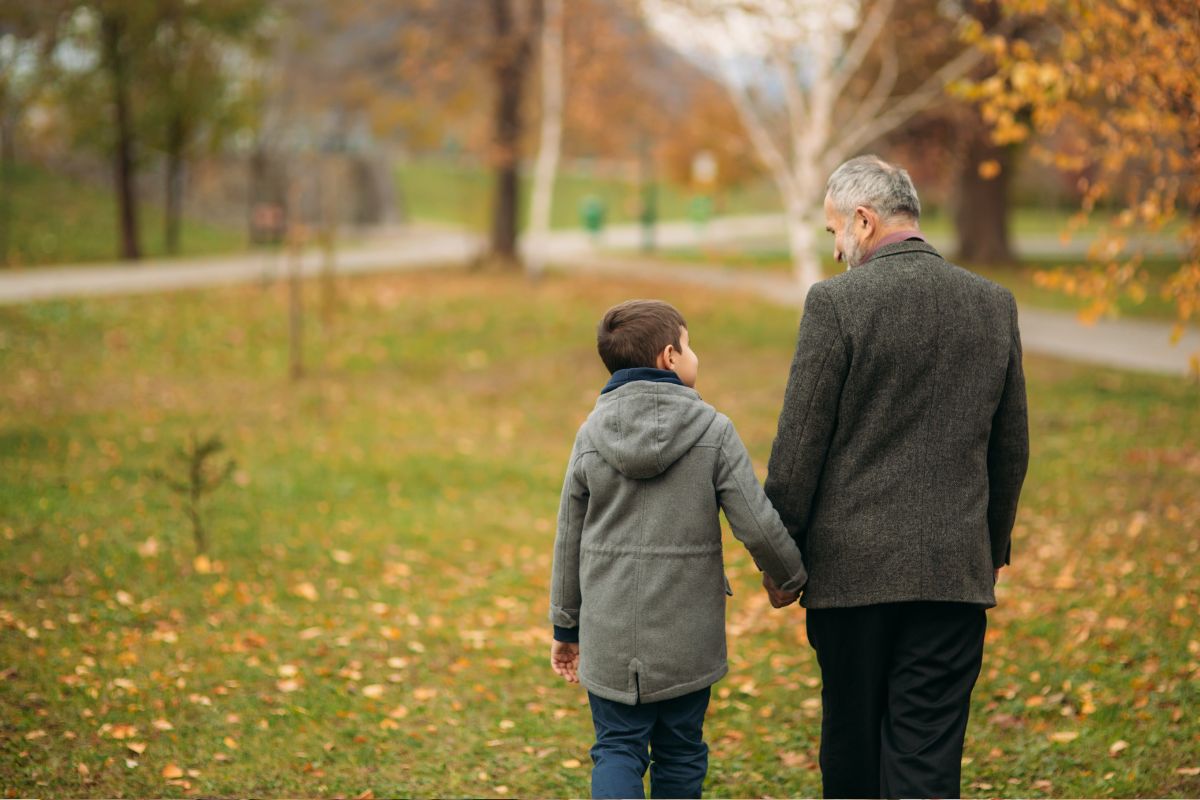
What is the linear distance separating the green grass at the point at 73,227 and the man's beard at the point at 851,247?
779 inches

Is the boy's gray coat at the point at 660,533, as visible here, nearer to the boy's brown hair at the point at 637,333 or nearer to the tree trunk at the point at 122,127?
the boy's brown hair at the point at 637,333

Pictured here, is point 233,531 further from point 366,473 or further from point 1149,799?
point 1149,799

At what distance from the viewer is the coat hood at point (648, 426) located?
122 inches

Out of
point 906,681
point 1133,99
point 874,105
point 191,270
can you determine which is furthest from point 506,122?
point 906,681

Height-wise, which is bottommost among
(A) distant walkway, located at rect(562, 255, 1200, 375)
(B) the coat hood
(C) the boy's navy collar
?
(A) distant walkway, located at rect(562, 255, 1200, 375)

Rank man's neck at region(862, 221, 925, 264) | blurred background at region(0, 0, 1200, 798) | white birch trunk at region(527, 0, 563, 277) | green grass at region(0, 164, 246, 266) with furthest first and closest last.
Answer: green grass at region(0, 164, 246, 266) → white birch trunk at region(527, 0, 563, 277) → blurred background at region(0, 0, 1200, 798) → man's neck at region(862, 221, 925, 264)

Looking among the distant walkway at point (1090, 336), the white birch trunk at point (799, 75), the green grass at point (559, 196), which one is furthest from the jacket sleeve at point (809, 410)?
the green grass at point (559, 196)

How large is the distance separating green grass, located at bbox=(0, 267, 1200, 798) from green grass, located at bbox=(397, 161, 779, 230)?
23.8 meters

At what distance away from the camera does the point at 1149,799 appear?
165 inches

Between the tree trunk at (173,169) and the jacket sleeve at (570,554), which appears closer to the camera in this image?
the jacket sleeve at (570,554)

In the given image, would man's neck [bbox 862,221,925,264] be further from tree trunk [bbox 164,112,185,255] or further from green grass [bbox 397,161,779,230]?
green grass [bbox 397,161,779,230]

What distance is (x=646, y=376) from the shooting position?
319 cm

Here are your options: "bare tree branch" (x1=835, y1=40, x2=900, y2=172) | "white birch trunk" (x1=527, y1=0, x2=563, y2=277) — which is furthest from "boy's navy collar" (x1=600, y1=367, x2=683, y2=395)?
"white birch trunk" (x1=527, y1=0, x2=563, y2=277)

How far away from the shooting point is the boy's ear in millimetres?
3199
